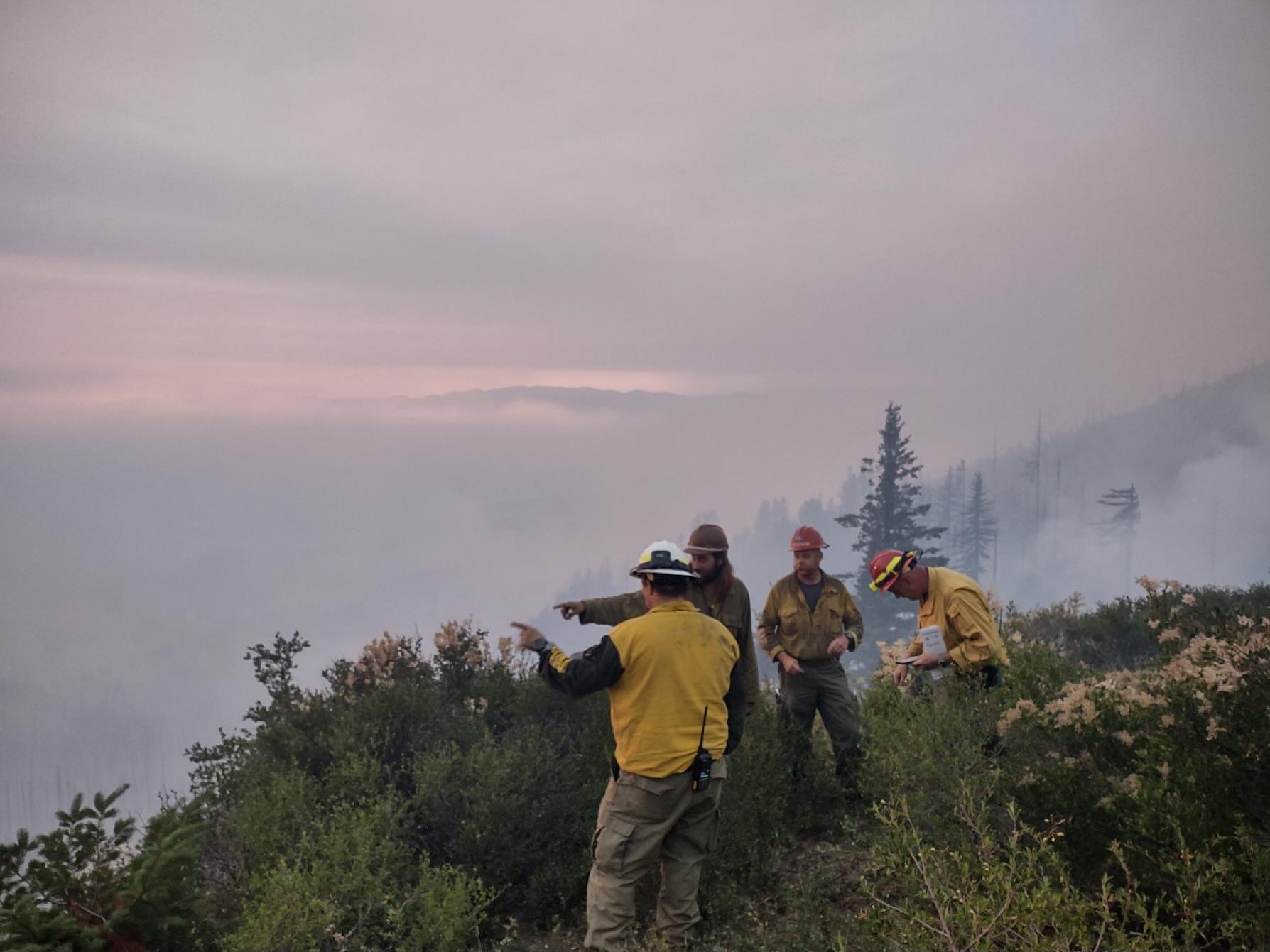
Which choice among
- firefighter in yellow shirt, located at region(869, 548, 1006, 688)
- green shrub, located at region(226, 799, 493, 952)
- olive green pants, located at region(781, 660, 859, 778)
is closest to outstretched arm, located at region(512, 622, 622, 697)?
green shrub, located at region(226, 799, 493, 952)

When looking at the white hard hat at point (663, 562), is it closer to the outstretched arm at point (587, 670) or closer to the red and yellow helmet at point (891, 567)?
the outstretched arm at point (587, 670)

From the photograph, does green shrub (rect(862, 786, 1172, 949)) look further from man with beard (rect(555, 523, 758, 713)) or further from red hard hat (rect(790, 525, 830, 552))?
red hard hat (rect(790, 525, 830, 552))

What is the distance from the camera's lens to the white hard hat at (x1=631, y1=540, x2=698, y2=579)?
5680 mm

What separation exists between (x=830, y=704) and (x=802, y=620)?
786 mm

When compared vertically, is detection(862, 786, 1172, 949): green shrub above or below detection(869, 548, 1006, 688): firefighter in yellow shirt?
below

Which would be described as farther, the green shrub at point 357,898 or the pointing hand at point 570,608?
the pointing hand at point 570,608

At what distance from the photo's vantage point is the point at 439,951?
6426mm

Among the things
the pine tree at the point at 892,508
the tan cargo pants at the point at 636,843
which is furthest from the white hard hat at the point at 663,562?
the pine tree at the point at 892,508

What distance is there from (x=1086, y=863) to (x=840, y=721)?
3251 millimetres

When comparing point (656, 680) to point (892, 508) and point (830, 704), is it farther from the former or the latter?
point (892, 508)

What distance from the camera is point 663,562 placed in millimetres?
5723

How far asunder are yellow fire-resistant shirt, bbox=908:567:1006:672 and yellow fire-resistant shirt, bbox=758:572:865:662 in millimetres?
1213

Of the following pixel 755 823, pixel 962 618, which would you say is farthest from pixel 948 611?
pixel 755 823

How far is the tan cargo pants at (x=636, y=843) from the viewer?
18.4ft
